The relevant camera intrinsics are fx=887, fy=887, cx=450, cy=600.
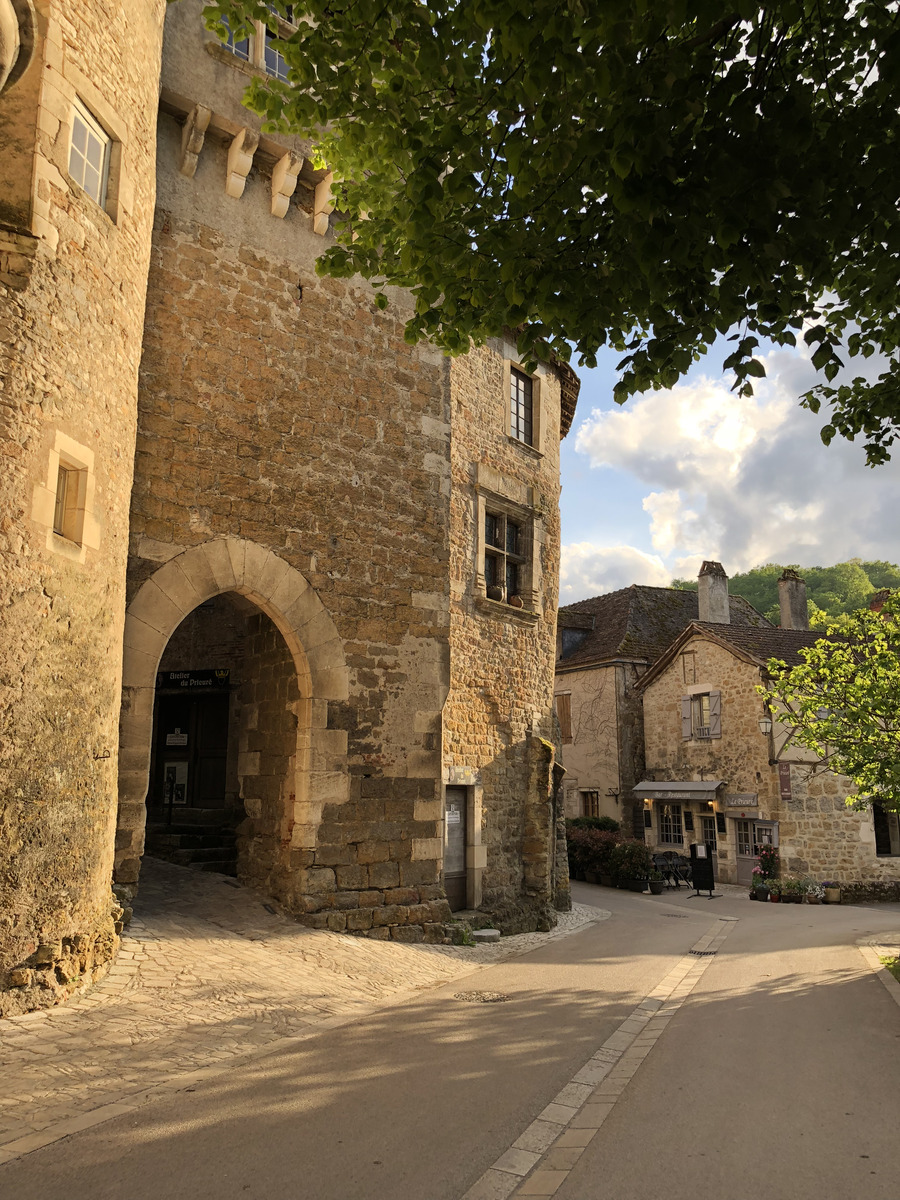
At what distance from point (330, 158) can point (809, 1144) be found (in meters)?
7.05

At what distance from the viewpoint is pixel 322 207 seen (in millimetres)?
10492

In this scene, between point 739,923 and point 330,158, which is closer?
point 330,158

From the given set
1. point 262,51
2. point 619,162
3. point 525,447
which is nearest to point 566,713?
point 525,447

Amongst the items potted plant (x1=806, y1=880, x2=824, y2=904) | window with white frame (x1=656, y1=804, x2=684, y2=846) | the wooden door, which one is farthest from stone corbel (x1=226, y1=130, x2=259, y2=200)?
window with white frame (x1=656, y1=804, x2=684, y2=846)

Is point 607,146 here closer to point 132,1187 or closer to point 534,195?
point 534,195

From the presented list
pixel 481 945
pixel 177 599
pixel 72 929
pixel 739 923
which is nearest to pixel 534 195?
pixel 177 599

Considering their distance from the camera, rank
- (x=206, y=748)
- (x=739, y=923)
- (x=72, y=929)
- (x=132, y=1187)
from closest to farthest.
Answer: (x=132, y=1187) < (x=72, y=929) < (x=206, y=748) < (x=739, y=923)

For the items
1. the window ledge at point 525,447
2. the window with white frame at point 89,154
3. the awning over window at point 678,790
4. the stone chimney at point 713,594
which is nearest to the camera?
the window with white frame at point 89,154

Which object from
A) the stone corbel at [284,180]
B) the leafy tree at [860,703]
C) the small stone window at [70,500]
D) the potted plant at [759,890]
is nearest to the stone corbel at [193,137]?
the stone corbel at [284,180]

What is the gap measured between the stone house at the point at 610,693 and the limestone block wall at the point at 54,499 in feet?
70.4

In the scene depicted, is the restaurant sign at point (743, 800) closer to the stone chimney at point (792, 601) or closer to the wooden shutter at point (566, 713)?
the wooden shutter at point (566, 713)

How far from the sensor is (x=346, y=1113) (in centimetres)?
470

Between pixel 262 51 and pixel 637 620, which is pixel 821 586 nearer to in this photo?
pixel 637 620

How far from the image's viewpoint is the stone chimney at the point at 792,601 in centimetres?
2830
